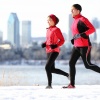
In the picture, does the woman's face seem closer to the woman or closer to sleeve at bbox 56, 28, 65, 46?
the woman

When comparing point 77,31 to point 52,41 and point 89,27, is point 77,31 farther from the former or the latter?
point 52,41

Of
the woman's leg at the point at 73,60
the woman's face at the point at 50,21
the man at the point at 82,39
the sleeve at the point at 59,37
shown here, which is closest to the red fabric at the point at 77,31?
the man at the point at 82,39

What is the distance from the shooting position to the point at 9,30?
481 feet

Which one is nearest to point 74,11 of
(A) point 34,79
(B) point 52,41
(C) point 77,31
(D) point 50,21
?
(C) point 77,31

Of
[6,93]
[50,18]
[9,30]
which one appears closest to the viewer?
[6,93]

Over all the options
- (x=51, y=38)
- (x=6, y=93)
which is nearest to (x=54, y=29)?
(x=51, y=38)

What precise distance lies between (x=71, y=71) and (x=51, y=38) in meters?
0.65

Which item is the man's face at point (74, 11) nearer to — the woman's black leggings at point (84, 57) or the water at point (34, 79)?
the woman's black leggings at point (84, 57)

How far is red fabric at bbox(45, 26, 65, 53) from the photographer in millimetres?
8125

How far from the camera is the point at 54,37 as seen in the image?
8.16m

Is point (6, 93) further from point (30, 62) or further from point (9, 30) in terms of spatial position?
point (9, 30)

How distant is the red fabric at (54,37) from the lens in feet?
26.7

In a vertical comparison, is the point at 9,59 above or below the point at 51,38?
below

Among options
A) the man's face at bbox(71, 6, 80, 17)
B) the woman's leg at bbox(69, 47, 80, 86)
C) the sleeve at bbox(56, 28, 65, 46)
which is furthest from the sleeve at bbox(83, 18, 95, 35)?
the sleeve at bbox(56, 28, 65, 46)
